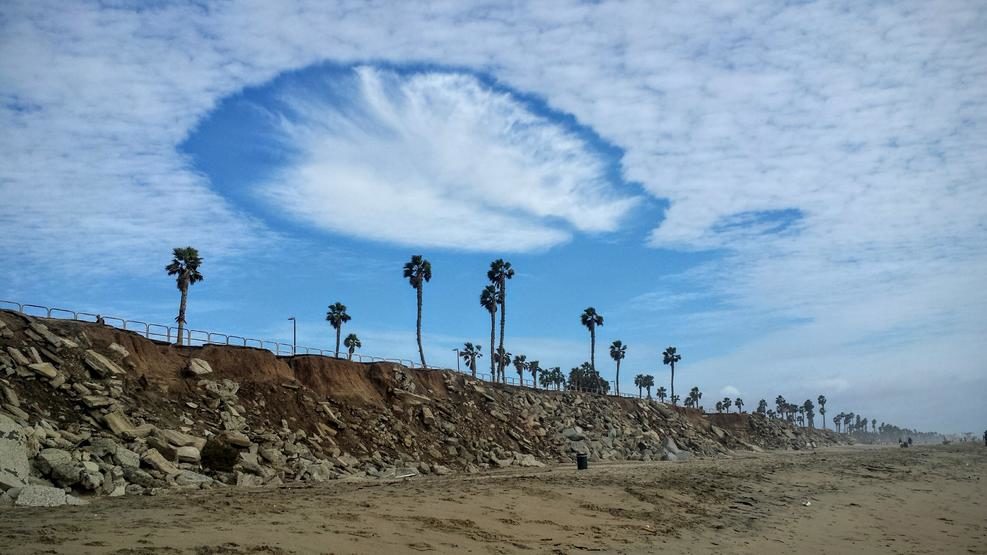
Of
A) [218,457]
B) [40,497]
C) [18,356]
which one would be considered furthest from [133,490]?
[18,356]

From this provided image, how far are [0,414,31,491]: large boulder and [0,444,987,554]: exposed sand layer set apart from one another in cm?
216

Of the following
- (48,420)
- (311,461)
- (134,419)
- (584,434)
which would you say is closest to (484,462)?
(311,461)

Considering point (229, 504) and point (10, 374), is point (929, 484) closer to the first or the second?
point (229, 504)

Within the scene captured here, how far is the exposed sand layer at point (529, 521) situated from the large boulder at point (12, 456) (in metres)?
2.16

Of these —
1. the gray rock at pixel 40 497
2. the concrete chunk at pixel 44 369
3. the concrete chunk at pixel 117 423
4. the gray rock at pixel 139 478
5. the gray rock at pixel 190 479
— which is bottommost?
the gray rock at pixel 190 479

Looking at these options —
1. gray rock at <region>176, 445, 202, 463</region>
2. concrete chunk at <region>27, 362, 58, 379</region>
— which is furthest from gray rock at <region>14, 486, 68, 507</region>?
concrete chunk at <region>27, 362, 58, 379</region>

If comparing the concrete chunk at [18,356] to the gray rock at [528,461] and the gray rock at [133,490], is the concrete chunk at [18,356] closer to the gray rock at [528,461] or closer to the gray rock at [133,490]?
the gray rock at [133,490]

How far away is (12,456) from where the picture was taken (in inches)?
685

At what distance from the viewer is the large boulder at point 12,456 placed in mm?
16181

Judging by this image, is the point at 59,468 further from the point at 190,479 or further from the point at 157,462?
the point at 190,479

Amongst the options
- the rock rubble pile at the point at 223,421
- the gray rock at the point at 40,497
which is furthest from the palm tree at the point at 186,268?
the gray rock at the point at 40,497

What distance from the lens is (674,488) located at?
24.0 metres

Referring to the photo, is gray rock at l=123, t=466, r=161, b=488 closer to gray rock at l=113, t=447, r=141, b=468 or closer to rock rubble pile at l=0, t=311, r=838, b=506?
rock rubble pile at l=0, t=311, r=838, b=506

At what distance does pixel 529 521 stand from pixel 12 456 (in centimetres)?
1374
